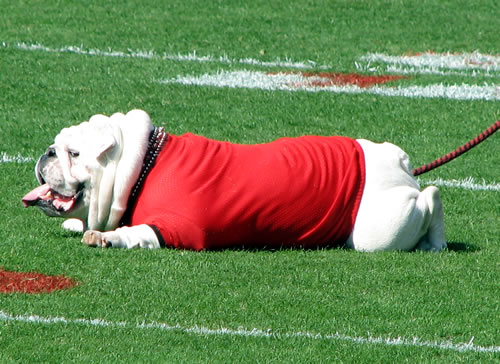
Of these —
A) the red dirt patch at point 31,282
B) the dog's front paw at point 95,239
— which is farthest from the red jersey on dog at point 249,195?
the red dirt patch at point 31,282

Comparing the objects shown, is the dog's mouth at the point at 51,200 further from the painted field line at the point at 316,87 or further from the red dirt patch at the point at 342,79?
the red dirt patch at the point at 342,79

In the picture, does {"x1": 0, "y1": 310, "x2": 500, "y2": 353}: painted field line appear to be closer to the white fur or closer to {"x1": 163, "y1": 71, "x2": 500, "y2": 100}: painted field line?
the white fur

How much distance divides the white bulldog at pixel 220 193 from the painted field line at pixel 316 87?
5595 millimetres

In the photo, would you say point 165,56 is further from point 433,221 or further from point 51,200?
point 433,221

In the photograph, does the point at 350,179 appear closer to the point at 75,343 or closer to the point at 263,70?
the point at 75,343

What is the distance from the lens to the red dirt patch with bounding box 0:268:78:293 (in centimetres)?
672

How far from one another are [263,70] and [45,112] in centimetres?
341

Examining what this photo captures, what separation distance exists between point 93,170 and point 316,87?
633 cm

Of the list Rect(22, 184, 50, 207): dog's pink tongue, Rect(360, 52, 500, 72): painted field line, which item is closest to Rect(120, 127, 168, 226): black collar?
Rect(22, 184, 50, 207): dog's pink tongue

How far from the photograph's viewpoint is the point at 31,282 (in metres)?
6.86

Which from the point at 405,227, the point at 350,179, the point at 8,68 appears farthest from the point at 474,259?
the point at 8,68

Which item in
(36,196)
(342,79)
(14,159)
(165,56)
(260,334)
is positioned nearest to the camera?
(260,334)


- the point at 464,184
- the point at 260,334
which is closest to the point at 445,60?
the point at 464,184

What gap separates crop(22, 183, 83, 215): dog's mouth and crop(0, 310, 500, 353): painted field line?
5.11 ft
